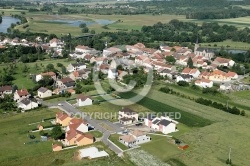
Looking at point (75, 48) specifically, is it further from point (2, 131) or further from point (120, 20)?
point (120, 20)

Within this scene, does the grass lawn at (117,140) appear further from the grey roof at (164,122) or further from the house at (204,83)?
the house at (204,83)

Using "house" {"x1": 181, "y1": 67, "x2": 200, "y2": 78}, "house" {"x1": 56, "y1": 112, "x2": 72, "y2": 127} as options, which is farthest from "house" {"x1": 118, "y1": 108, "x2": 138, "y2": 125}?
"house" {"x1": 181, "y1": 67, "x2": 200, "y2": 78}

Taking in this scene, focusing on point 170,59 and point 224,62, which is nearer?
point 224,62

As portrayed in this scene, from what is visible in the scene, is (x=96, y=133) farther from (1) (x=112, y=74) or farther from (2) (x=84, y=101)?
(1) (x=112, y=74)

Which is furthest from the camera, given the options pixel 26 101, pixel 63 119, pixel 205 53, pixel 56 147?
pixel 205 53

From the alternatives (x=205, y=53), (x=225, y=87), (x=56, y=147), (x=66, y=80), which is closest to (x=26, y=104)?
(x=66, y=80)

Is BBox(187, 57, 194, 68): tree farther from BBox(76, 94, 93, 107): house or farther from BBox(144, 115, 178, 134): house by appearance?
BBox(144, 115, 178, 134): house

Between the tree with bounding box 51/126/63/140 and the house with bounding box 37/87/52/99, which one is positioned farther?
the house with bounding box 37/87/52/99
